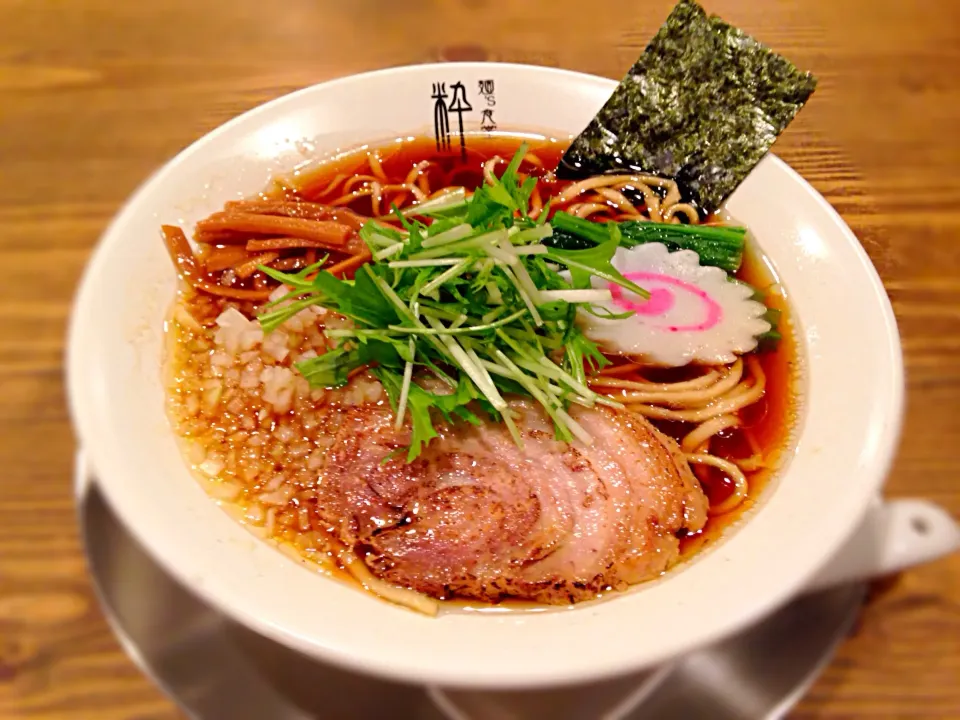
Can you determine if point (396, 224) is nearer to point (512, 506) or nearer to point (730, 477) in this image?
point (512, 506)

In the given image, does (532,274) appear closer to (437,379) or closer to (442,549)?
(437,379)

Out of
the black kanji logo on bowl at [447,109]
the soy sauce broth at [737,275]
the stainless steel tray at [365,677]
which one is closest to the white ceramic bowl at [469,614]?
the soy sauce broth at [737,275]

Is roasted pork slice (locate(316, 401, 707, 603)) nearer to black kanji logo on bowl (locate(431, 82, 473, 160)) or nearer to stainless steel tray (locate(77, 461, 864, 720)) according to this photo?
stainless steel tray (locate(77, 461, 864, 720))

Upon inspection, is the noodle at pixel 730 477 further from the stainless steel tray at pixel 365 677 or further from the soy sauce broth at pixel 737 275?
the stainless steel tray at pixel 365 677

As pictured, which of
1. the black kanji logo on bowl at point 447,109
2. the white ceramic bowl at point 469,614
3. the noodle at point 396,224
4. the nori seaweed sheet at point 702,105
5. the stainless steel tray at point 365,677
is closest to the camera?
the white ceramic bowl at point 469,614

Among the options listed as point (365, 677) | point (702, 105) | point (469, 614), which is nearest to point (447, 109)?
point (702, 105)

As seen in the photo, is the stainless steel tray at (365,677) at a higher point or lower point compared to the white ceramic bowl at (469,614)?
lower

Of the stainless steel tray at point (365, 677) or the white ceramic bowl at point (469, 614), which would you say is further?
the stainless steel tray at point (365, 677)
